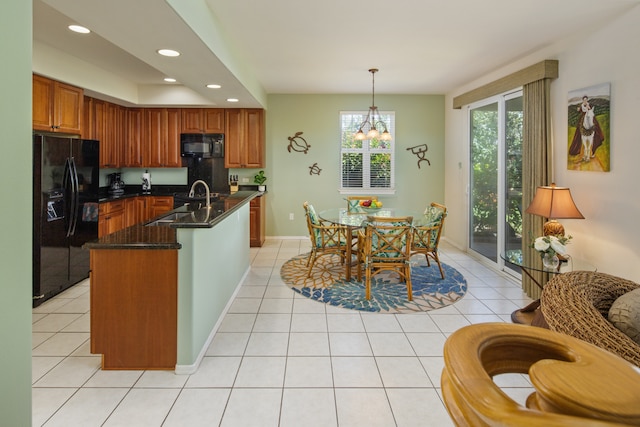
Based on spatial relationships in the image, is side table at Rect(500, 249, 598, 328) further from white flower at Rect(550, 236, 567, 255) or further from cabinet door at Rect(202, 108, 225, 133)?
cabinet door at Rect(202, 108, 225, 133)

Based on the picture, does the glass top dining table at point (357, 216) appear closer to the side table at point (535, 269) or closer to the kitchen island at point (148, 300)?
the side table at point (535, 269)

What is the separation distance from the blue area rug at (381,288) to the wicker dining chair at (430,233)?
0.91 feet

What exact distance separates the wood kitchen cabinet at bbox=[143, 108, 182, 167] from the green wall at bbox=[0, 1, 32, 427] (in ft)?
18.7

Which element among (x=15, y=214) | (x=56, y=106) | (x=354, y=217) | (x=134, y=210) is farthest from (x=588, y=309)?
(x=134, y=210)

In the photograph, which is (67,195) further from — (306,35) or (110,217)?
(306,35)

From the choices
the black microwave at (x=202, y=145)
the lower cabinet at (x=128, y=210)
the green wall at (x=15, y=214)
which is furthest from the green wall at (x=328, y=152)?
the green wall at (x=15, y=214)

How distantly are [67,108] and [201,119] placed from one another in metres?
2.15

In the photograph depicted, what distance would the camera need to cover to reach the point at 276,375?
2.59m

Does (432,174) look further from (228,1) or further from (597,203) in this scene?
(228,1)

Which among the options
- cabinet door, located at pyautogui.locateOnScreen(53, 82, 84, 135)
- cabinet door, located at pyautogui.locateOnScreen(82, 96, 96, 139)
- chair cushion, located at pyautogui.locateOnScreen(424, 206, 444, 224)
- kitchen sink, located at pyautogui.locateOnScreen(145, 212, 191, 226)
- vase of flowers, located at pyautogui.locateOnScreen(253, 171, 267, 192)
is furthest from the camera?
vase of flowers, located at pyautogui.locateOnScreen(253, 171, 267, 192)

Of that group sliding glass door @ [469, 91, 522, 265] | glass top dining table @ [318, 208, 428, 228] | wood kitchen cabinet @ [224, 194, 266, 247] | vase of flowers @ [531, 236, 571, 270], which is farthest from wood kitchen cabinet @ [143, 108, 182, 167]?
vase of flowers @ [531, 236, 571, 270]

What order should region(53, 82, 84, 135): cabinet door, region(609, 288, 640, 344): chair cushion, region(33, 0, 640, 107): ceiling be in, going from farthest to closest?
region(53, 82, 84, 135): cabinet door → region(33, 0, 640, 107): ceiling → region(609, 288, 640, 344): chair cushion

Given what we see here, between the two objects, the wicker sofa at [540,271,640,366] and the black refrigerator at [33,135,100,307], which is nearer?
the wicker sofa at [540,271,640,366]

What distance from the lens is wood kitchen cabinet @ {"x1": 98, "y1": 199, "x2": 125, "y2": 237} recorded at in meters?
5.12
